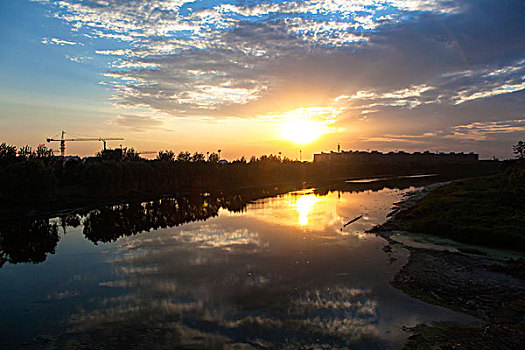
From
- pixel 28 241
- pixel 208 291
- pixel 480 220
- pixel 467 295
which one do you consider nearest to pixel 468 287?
pixel 467 295

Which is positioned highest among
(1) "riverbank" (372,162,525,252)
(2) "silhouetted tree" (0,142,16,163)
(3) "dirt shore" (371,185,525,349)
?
(2) "silhouetted tree" (0,142,16,163)

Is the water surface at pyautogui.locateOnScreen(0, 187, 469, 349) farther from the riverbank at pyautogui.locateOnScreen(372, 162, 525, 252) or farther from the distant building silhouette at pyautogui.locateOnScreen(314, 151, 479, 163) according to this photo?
the distant building silhouette at pyautogui.locateOnScreen(314, 151, 479, 163)

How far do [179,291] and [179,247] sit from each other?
26.7ft

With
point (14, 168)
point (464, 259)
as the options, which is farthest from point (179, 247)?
point (14, 168)

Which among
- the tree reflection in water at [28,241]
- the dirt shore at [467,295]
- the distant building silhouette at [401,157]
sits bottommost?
the tree reflection in water at [28,241]

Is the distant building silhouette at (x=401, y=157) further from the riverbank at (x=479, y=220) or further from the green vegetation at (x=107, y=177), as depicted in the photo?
the riverbank at (x=479, y=220)

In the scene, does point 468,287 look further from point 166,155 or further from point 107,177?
point 166,155

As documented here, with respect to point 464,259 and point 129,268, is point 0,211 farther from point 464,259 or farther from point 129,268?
point 464,259

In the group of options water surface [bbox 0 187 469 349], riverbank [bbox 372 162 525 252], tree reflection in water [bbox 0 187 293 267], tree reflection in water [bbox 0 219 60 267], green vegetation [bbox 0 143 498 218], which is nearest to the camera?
water surface [bbox 0 187 469 349]

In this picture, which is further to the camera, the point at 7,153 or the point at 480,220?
the point at 7,153

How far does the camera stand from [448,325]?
35.1 feet

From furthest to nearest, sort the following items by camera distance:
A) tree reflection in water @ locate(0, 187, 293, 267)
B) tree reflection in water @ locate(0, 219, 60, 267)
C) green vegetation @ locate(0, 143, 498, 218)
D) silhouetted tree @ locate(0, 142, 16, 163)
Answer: silhouetted tree @ locate(0, 142, 16, 163) → green vegetation @ locate(0, 143, 498, 218) → tree reflection in water @ locate(0, 187, 293, 267) → tree reflection in water @ locate(0, 219, 60, 267)

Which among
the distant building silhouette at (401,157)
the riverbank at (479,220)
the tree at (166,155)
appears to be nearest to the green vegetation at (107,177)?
the tree at (166,155)

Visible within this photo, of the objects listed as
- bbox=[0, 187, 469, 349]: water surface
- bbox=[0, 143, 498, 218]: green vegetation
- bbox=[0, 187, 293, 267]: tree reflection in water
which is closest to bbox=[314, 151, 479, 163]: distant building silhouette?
bbox=[0, 143, 498, 218]: green vegetation
